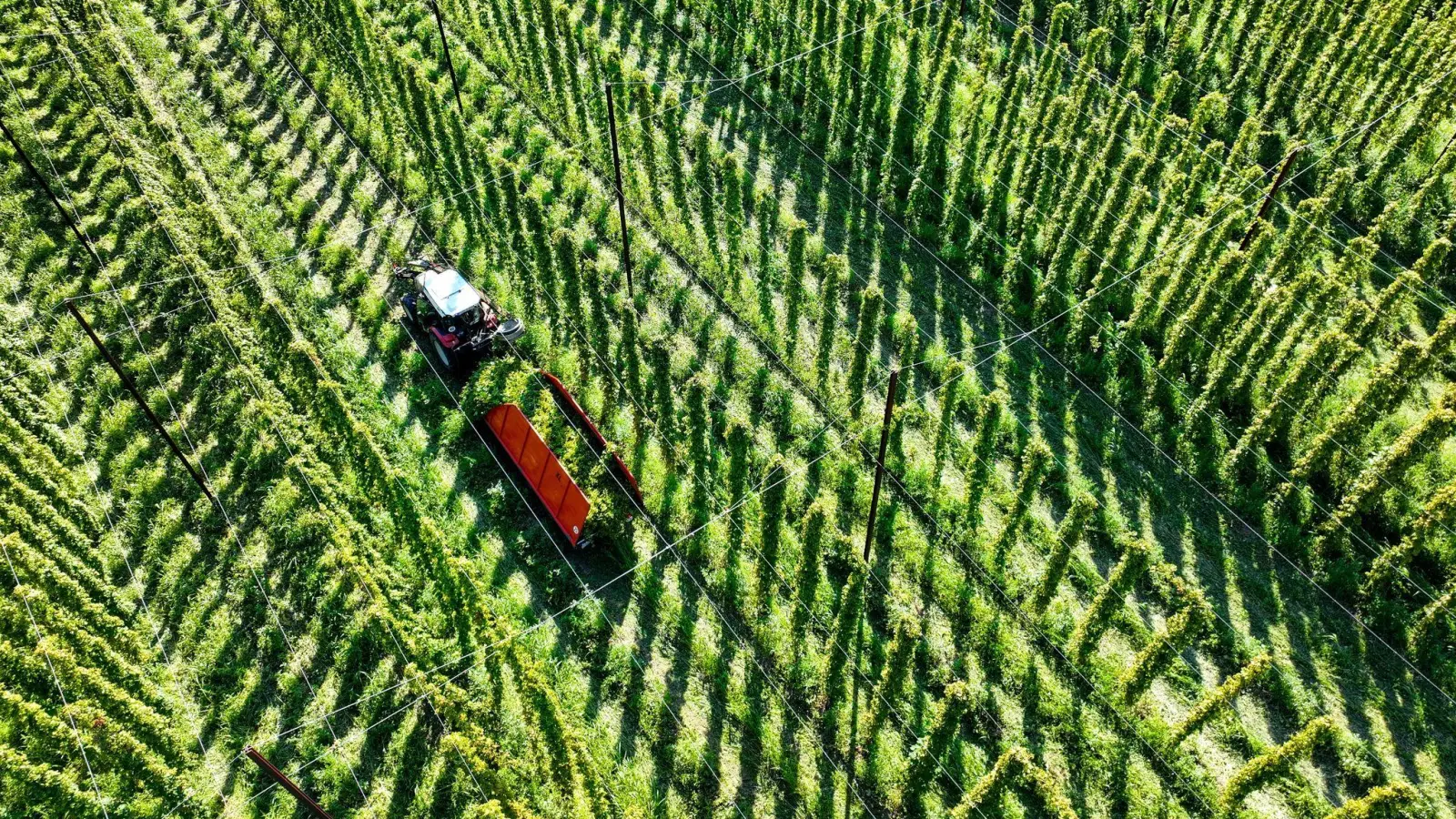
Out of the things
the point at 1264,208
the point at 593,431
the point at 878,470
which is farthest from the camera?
the point at 1264,208

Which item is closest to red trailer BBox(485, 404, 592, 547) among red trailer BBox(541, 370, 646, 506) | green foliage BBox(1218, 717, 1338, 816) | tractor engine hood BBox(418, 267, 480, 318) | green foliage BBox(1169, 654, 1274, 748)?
red trailer BBox(541, 370, 646, 506)

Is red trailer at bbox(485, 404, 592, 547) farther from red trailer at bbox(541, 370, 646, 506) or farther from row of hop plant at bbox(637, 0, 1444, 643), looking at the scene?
row of hop plant at bbox(637, 0, 1444, 643)

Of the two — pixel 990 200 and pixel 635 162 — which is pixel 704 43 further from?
pixel 990 200

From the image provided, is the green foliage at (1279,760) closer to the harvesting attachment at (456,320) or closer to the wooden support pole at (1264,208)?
the wooden support pole at (1264,208)

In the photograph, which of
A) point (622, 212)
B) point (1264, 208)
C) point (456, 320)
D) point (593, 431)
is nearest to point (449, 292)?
point (456, 320)

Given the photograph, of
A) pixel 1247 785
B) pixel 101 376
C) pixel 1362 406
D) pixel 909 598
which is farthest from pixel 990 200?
pixel 101 376

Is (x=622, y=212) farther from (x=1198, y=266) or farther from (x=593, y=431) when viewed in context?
(x=1198, y=266)
